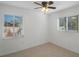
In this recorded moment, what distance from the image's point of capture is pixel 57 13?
2.23 m

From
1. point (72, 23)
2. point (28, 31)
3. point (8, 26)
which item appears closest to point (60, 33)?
point (72, 23)

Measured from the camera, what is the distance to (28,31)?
2654 mm

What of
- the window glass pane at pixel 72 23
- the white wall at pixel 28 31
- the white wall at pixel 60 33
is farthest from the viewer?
the white wall at pixel 28 31

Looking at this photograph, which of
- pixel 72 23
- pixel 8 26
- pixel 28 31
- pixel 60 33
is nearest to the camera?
pixel 72 23

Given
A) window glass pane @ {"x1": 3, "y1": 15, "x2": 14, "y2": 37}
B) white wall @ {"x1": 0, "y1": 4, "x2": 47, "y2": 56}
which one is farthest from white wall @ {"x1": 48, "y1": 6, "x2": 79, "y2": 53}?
window glass pane @ {"x1": 3, "y1": 15, "x2": 14, "y2": 37}

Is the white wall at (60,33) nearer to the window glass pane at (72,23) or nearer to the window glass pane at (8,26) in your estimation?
the window glass pane at (72,23)

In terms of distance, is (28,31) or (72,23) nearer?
(72,23)

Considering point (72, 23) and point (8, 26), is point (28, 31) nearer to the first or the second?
point (8, 26)

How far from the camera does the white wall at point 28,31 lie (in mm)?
2328

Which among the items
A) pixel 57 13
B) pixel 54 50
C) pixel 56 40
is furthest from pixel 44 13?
pixel 54 50

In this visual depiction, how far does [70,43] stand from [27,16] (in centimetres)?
128

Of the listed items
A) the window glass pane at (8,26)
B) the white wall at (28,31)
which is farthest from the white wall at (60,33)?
the window glass pane at (8,26)

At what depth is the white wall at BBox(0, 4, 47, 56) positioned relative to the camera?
2328 mm

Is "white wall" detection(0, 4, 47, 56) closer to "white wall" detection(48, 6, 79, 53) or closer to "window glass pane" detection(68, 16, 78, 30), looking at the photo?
"white wall" detection(48, 6, 79, 53)
